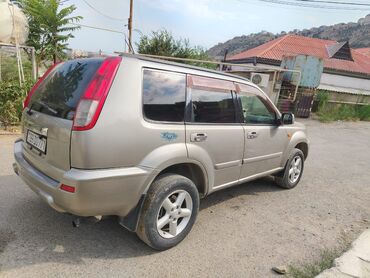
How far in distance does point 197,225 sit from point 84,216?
1.45m

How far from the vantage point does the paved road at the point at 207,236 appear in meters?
2.77

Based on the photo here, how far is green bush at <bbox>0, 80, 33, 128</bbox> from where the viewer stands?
23.4 feet

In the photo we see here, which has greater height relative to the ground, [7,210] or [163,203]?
[163,203]

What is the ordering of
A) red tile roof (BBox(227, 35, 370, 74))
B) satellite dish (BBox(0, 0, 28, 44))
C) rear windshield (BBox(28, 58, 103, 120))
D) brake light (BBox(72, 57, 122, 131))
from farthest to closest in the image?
red tile roof (BBox(227, 35, 370, 74))
satellite dish (BBox(0, 0, 28, 44))
rear windshield (BBox(28, 58, 103, 120))
brake light (BBox(72, 57, 122, 131))

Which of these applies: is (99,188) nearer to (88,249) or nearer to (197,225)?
(88,249)

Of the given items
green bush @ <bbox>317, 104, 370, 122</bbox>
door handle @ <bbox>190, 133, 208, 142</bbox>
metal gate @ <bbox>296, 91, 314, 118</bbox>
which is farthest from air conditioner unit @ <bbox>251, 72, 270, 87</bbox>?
door handle @ <bbox>190, 133, 208, 142</bbox>

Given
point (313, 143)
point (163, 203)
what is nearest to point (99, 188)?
point (163, 203)

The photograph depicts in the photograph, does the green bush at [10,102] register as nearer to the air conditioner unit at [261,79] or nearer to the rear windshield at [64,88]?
the rear windshield at [64,88]

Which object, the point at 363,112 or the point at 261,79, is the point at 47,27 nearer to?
the point at 261,79

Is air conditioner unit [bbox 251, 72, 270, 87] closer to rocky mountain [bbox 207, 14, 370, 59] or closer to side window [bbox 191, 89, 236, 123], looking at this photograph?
side window [bbox 191, 89, 236, 123]

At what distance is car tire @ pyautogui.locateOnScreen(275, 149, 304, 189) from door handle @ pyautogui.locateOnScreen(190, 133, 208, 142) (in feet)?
7.40

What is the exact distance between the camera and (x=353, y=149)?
967 cm

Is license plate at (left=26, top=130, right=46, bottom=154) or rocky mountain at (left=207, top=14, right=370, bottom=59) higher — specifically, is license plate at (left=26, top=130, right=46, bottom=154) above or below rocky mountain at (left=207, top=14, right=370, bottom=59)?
below

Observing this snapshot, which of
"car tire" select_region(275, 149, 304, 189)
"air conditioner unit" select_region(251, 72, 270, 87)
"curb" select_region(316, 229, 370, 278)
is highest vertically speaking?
"air conditioner unit" select_region(251, 72, 270, 87)
